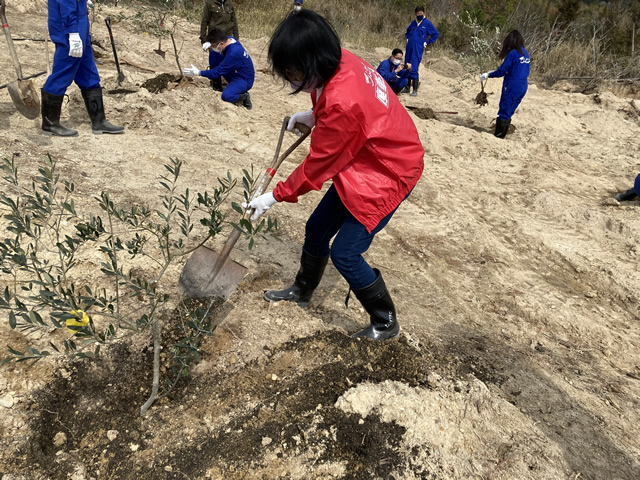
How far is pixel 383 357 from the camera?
2.30 metres

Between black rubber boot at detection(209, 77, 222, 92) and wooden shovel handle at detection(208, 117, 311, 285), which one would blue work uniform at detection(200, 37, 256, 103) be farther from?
wooden shovel handle at detection(208, 117, 311, 285)

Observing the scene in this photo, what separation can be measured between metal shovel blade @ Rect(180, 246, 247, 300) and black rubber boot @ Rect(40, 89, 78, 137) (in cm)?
285

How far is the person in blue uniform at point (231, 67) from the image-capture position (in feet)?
19.1

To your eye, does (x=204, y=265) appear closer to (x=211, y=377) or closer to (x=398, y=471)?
(x=211, y=377)

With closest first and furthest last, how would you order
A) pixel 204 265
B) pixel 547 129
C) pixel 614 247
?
pixel 204 265
pixel 614 247
pixel 547 129

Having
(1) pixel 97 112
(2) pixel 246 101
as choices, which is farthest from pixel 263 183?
(2) pixel 246 101

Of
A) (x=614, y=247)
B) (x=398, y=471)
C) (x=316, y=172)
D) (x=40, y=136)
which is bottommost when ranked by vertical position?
(x=614, y=247)

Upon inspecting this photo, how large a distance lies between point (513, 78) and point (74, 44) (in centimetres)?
550

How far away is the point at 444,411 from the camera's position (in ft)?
6.68

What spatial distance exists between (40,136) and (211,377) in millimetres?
3459

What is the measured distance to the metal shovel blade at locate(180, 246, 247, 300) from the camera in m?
2.38

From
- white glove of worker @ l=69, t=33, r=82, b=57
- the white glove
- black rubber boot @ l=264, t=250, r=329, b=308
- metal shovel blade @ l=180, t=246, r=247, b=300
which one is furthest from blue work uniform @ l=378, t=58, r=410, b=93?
metal shovel blade @ l=180, t=246, r=247, b=300

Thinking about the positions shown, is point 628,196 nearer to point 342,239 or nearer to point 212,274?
point 342,239

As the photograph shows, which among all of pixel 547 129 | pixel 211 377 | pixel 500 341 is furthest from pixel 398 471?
pixel 547 129
